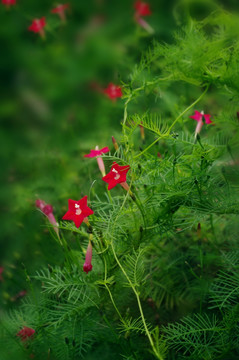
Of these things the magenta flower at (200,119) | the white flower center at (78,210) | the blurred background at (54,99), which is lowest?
the blurred background at (54,99)

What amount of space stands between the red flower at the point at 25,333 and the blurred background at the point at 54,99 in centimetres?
20

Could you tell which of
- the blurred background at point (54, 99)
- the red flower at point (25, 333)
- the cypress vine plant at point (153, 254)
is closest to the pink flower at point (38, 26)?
the blurred background at point (54, 99)

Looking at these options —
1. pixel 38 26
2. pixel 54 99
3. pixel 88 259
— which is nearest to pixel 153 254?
pixel 88 259

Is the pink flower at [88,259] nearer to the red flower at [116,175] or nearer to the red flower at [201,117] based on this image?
the red flower at [116,175]

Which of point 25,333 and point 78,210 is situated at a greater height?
point 78,210

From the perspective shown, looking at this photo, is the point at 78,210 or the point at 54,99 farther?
the point at 54,99

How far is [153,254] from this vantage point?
983 millimetres

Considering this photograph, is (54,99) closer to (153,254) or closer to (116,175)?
(153,254)

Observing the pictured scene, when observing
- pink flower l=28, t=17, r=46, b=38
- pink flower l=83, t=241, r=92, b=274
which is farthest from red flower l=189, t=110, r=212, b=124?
pink flower l=28, t=17, r=46, b=38

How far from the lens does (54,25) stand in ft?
5.23

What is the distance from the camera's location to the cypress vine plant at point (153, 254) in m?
0.77

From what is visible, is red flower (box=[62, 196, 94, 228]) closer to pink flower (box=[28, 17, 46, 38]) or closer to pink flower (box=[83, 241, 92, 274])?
pink flower (box=[83, 241, 92, 274])

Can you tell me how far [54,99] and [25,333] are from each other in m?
2.30

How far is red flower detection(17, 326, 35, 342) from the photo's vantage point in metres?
0.88
